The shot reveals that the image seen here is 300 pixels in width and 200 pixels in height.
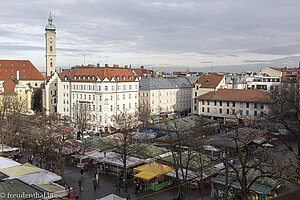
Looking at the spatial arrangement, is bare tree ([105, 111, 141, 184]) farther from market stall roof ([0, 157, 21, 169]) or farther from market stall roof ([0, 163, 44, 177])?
market stall roof ([0, 157, 21, 169])

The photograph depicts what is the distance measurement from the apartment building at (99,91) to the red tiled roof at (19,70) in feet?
105

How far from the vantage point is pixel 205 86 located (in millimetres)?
70000

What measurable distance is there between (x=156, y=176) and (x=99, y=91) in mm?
34688

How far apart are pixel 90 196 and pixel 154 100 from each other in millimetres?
46790

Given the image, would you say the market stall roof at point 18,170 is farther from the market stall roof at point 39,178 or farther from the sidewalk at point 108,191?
the sidewalk at point 108,191

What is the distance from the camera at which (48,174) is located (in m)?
23.6

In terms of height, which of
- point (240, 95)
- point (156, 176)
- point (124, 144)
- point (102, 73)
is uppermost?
point (102, 73)

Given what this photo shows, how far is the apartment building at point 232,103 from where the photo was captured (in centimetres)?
5841

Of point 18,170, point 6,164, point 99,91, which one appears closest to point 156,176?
point 18,170

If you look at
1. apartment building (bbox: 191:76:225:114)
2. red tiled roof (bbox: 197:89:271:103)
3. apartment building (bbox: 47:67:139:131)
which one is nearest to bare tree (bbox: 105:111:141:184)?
apartment building (bbox: 47:67:139:131)

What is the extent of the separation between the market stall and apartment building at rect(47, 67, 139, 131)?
30533 mm

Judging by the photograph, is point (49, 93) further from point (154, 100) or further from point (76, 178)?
point (76, 178)

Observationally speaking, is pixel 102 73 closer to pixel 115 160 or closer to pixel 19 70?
pixel 115 160

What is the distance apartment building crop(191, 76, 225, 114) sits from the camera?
69.1 meters
